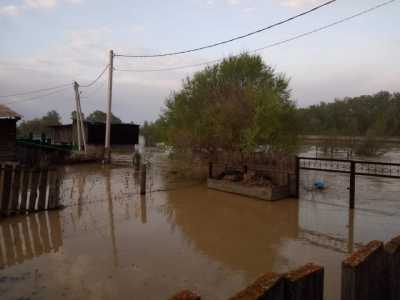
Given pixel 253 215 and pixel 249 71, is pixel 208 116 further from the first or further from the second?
pixel 249 71

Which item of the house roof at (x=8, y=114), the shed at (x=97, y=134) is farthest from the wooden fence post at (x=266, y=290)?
the shed at (x=97, y=134)

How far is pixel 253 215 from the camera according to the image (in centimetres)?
938

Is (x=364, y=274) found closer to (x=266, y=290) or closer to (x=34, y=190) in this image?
(x=266, y=290)

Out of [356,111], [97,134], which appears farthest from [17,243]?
[356,111]

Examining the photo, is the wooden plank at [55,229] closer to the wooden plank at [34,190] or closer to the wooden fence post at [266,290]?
the wooden plank at [34,190]

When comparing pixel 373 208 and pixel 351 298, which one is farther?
pixel 373 208

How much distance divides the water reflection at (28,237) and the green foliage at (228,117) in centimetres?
729

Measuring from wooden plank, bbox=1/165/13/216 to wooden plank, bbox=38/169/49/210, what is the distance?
0.78 m

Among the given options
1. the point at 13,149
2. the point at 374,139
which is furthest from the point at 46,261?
the point at 374,139

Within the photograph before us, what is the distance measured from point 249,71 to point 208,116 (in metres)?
7.67

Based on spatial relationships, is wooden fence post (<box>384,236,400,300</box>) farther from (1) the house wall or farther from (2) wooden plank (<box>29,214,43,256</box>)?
(1) the house wall

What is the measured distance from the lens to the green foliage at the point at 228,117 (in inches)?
494

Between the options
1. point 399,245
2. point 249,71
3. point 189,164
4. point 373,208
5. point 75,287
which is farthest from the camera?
point 249,71

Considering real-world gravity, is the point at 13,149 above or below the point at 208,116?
below
